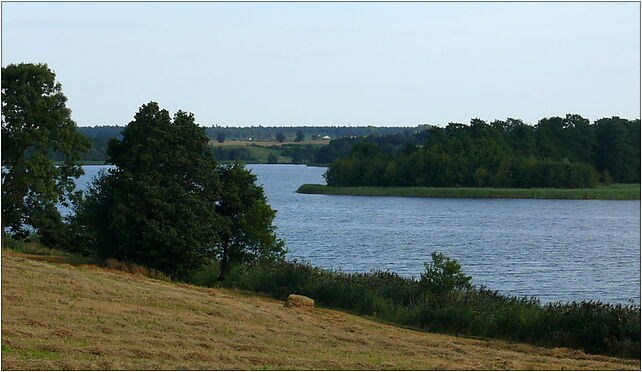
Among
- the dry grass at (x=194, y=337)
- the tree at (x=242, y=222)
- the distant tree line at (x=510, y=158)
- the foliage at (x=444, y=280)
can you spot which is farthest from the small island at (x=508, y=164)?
the dry grass at (x=194, y=337)

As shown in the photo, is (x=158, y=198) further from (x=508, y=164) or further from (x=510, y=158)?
(x=510, y=158)

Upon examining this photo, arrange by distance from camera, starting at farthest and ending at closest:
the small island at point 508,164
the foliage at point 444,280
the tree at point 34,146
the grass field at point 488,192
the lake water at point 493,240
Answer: the small island at point 508,164 → the grass field at point 488,192 → the lake water at point 493,240 → the tree at point 34,146 → the foliage at point 444,280

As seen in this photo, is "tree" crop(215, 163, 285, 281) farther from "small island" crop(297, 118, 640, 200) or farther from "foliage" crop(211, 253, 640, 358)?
"small island" crop(297, 118, 640, 200)

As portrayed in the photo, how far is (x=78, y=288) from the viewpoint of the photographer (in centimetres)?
2519

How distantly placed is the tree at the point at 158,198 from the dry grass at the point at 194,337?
6.15 metres

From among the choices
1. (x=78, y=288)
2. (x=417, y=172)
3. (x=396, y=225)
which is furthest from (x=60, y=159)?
(x=417, y=172)

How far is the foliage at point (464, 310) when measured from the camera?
2370 cm

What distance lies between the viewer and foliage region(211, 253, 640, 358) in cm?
2370

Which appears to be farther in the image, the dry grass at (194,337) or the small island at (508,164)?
the small island at (508,164)

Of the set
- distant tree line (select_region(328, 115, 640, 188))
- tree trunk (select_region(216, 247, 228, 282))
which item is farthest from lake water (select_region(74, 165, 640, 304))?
distant tree line (select_region(328, 115, 640, 188))

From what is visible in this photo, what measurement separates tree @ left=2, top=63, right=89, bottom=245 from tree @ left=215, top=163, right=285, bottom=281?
8.32 m

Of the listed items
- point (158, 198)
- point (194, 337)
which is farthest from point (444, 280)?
point (194, 337)

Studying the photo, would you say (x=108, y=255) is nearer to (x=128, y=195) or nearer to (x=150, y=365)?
(x=128, y=195)

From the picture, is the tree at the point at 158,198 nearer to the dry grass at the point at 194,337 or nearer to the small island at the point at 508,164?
the dry grass at the point at 194,337
